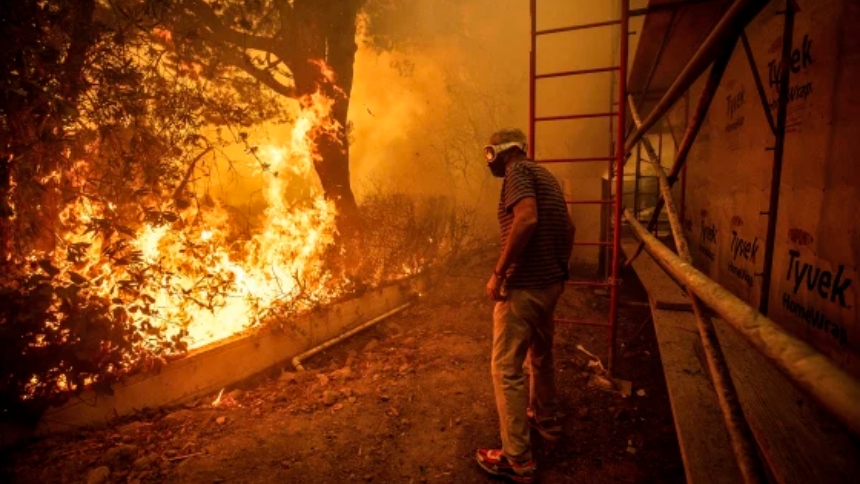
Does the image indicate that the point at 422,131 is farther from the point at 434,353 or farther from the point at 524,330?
the point at 524,330

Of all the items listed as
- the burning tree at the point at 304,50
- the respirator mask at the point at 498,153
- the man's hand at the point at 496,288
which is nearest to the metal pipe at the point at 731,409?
the man's hand at the point at 496,288

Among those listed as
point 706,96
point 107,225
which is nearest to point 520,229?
point 706,96

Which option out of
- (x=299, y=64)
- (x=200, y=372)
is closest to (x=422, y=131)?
(x=299, y=64)

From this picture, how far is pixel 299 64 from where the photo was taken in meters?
8.01

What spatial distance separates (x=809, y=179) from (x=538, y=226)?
1.75 meters

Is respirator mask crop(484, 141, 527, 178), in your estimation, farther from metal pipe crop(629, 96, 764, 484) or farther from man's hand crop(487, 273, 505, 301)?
metal pipe crop(629, 96, 764, 484)

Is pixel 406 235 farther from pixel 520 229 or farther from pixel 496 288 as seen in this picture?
pixel 520 229

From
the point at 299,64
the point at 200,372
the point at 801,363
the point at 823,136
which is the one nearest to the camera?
the point at 801,363

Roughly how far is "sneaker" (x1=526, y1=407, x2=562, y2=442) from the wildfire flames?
370 cm

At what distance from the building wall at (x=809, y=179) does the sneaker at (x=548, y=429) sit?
189 cm

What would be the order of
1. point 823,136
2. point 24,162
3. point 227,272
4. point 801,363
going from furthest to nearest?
point 227,272
point 24,162
point 823,136
point 801,363

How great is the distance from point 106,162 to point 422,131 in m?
11.3

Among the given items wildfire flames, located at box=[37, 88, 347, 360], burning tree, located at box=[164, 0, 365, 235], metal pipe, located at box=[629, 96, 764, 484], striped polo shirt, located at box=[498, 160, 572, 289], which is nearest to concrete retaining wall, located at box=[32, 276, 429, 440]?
wildfire flames, located at box=[37, 88, 347, 360]

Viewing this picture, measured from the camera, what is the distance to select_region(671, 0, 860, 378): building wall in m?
2.41
